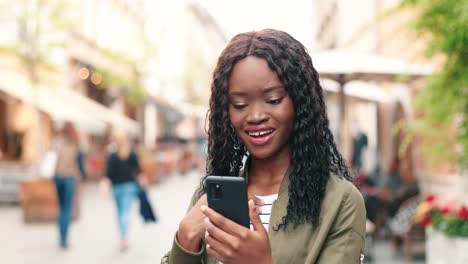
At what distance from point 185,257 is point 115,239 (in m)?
9.40

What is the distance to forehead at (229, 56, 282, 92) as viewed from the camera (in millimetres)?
1736

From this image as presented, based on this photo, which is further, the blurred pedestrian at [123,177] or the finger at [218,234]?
the blurred pedestrian at [123,177]

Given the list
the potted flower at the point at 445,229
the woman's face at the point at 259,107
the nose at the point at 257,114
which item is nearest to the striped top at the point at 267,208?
the woman's face at the point at 259,107

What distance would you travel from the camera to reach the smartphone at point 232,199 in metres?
1.59

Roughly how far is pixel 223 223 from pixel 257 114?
316 mm

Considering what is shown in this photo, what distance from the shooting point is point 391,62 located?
9.10 metres

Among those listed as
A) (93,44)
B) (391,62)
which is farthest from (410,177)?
(93,44)

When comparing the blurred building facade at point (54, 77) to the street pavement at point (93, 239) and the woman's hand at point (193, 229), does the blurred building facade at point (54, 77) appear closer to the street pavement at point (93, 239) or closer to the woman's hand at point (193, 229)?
the street pavement at point (93, 239)

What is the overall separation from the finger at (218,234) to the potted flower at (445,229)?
4.85 metres

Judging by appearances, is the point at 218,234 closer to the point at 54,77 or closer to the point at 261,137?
the point at 261,137

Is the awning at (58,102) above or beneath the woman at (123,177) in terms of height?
above

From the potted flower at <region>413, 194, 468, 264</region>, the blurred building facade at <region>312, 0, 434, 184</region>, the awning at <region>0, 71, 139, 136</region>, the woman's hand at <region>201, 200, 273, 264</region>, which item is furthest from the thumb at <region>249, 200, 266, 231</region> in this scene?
the awning at <region>0, 71, 139, 136</region>

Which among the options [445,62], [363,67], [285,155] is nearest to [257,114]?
[285,155]

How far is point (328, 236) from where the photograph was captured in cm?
171
